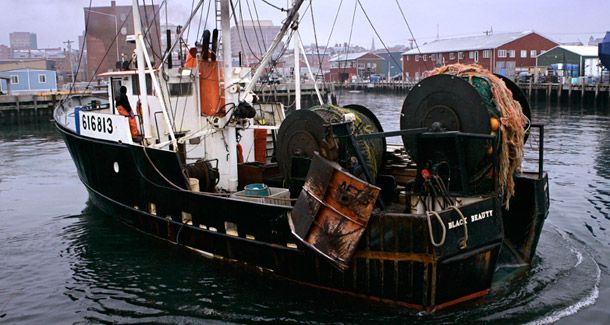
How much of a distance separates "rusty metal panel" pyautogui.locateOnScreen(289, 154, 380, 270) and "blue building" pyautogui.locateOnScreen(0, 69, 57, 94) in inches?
1942

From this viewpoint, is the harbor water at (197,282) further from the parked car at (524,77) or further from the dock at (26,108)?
the parked car at (524,77)

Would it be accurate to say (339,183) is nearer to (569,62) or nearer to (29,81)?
(29,81)

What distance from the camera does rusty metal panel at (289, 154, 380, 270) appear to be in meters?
7.66

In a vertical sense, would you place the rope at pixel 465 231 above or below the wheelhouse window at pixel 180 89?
below

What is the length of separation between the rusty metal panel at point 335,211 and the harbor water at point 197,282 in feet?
3.48

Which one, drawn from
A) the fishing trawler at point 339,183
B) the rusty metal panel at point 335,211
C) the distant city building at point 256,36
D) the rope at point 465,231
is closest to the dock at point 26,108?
the distant city building at point 256,36

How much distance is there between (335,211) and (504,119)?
294 cm

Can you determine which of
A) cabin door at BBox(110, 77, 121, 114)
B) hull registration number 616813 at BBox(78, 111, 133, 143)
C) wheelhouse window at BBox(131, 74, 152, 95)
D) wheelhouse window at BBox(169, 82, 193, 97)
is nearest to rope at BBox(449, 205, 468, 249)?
wheelhouse window at BBox(169, 82, 193, 97)

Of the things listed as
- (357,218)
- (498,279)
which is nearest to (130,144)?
(357,218)

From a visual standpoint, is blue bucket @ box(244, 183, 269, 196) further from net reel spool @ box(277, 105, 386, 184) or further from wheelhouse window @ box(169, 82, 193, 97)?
wheelhouse window @ box(169, 82, 193, 97)

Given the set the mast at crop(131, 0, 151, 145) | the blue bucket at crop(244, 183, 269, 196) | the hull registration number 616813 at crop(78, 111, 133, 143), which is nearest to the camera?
the blue bucket at crop(244, 183, 269, 196)

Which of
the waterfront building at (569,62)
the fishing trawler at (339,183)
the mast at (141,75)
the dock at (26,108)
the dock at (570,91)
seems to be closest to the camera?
the fishing trawler at (339,183)

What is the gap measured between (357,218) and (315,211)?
2.13ft

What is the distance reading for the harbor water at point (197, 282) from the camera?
820 centimetres
